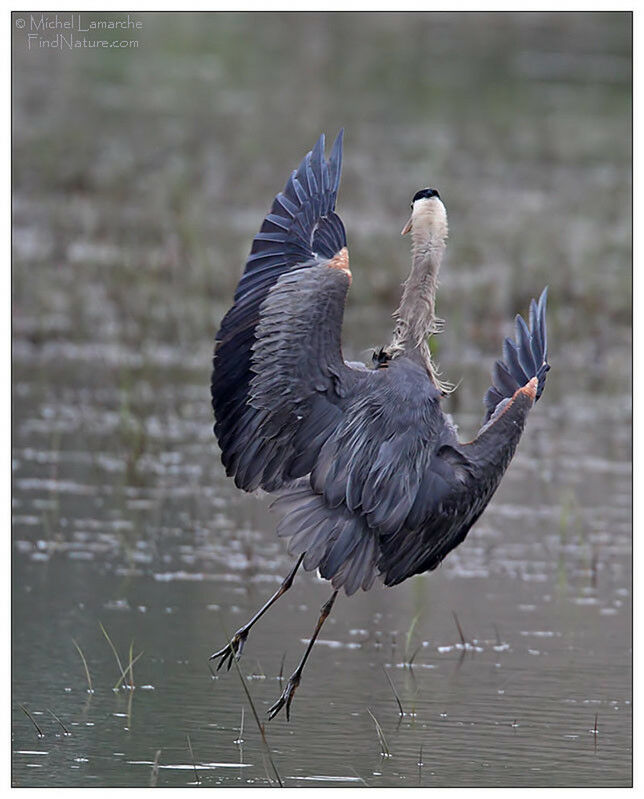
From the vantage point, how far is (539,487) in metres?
9.21

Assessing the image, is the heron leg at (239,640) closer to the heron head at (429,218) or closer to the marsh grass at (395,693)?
the marsh grass at (395,693)

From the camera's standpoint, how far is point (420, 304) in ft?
20.0

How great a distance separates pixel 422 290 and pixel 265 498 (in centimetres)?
288

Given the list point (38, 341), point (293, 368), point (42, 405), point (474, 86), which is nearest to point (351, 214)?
point (38, 341)

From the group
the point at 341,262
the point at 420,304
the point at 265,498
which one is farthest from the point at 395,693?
the point at 265,498

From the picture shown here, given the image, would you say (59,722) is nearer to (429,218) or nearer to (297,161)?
(429,218)

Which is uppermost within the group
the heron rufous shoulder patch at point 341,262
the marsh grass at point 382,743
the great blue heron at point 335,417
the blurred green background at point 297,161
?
the blurred green background at point 297,161

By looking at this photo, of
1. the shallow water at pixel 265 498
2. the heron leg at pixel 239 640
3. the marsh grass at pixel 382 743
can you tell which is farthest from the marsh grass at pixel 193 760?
the marsh grass at pixel 382 743

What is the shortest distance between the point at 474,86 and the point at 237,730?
16.3 metres

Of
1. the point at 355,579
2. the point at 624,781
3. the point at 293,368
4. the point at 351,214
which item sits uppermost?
the point at 351,214

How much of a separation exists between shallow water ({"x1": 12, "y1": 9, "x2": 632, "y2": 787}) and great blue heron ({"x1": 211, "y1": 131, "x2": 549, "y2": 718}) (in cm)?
57

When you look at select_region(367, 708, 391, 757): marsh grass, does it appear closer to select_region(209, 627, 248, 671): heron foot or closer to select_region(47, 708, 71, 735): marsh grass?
select_region(209, 627, 248, 671): heron foot

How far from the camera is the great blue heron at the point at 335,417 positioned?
18.7 feet

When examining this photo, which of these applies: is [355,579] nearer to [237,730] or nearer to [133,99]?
[237,730]
